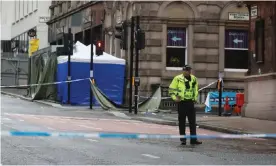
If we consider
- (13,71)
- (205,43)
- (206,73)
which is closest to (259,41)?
(205,43)

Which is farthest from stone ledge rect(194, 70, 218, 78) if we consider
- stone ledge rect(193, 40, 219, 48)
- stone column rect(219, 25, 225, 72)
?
stone ledge rect(193, 40, 219, 48)

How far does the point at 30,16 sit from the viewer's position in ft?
189

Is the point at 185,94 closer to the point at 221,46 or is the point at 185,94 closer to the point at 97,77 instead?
the point at 97,77

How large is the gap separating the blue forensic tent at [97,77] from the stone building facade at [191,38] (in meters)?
1.15

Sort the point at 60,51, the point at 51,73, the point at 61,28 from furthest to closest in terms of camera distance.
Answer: the point at 61,28 < the point at 51,73 < the point at 60,51

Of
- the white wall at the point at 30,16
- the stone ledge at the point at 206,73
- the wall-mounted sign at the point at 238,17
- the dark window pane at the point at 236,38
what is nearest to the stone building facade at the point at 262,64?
the stone ledge at the point at 206,73

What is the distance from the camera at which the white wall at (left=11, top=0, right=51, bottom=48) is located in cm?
5388

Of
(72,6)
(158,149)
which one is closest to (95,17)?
(72,6)

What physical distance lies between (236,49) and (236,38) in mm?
567

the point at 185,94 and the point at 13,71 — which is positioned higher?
the point at 13,71

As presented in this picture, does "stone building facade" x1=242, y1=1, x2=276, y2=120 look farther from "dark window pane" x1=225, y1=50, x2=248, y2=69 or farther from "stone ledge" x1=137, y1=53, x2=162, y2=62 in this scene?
"dark window pane" x1=225, y1=50, x2=248, y2=69

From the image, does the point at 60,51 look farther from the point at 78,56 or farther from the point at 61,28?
the point at 61,28

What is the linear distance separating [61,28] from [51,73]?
13.1 metres

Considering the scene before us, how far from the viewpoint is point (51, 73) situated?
1309 inches
